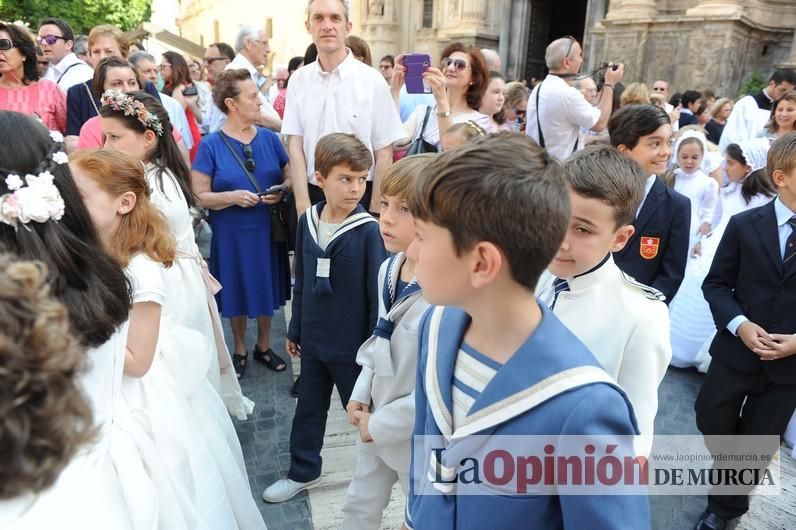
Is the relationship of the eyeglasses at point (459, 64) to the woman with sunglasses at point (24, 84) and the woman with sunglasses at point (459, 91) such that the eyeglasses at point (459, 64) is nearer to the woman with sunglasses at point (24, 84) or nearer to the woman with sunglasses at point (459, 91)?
the woman with sunglasses at point (459, 91)

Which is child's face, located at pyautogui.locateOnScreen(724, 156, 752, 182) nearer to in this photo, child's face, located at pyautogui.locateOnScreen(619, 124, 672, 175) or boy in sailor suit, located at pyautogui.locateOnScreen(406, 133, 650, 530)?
child's face, located at pyautogui.locateOnScreen(619, 124, 672, 175)

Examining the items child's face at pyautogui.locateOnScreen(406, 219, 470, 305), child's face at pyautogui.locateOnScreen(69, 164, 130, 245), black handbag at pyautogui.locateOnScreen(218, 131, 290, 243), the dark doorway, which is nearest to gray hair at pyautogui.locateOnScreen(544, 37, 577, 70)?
black handbag at pyautogui.locateOnScreen(218, 131, 290, 243)

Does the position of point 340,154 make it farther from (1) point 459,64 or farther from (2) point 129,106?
(1) point 459,64

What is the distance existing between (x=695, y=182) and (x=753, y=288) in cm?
255

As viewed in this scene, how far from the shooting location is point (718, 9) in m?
10.2

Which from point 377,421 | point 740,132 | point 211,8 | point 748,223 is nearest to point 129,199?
point 377,421

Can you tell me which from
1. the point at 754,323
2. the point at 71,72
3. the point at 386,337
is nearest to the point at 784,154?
the point at 754,323

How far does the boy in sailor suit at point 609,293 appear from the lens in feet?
5.24

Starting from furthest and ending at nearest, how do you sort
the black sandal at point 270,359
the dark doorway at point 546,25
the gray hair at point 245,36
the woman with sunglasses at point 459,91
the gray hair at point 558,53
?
the dark doorway at point 546,25 < the gray hair at point 245,36 < the gray hair at point 558,53 < the woman with sunglasses at point 459,91 < the black sandal at point 270,359

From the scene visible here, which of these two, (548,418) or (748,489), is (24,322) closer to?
(548,418)

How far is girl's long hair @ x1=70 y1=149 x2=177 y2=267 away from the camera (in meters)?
2.07

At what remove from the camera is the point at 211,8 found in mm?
32750

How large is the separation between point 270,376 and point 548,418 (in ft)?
10.3

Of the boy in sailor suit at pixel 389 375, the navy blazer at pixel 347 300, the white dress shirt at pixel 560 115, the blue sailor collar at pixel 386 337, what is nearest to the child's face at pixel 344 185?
the navy blazer at pixel 347 300
